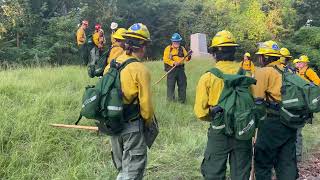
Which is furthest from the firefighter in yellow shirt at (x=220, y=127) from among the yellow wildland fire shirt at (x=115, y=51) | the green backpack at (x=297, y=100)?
the yellow wildland fire shirt at (x=115, y=51)

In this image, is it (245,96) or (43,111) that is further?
(43,111)

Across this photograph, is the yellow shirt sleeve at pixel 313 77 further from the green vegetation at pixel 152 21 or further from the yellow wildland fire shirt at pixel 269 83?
the green vegetation at pixel 152 21

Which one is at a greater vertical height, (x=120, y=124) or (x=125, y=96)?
(x=125, y=96)

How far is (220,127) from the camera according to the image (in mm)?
4633

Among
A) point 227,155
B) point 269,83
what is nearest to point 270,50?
point 269,83

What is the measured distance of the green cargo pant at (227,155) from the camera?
4.70 m

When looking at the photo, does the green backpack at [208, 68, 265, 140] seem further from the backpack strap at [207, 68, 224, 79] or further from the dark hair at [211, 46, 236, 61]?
the dark hair at [211, 46, 236, 61]

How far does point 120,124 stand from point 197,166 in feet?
7.68

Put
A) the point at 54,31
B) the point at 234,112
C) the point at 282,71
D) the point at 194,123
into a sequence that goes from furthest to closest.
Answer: the point at 54,31 < the point at 194,123 < the point at 282,71 < the point at 234,112

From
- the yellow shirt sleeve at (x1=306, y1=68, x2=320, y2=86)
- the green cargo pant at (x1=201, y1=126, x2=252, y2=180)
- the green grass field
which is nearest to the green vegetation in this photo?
the green grass field

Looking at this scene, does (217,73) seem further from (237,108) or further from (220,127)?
(220,127)

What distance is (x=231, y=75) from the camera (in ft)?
15.0

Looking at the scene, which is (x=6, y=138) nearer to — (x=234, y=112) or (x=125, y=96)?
(x=125, y=96)

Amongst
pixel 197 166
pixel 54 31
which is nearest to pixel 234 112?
pixel 197 166
